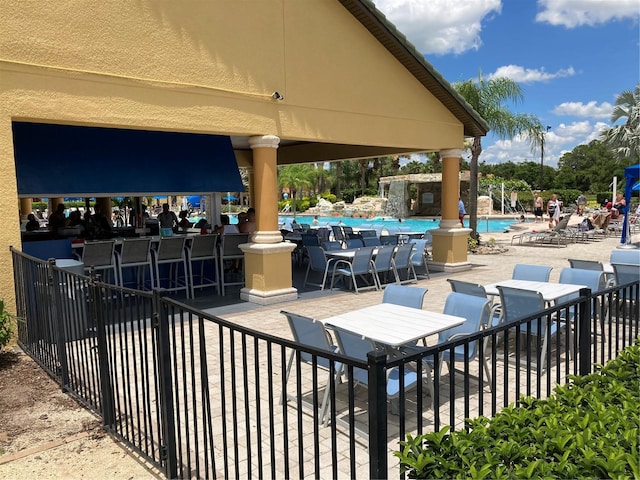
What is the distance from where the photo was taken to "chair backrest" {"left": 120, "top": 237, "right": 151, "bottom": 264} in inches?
338

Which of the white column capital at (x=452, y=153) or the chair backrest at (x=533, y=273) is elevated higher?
the white column capital at (x=452, y=153)

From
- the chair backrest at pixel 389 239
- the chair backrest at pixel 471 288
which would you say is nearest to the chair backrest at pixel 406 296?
the chair backrest at pixel 471 288

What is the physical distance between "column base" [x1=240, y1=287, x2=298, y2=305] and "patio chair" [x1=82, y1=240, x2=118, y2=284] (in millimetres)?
2280

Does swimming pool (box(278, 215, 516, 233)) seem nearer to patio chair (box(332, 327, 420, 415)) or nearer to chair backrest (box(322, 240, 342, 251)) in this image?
chair backrest (box(322, 240, 342, 251))

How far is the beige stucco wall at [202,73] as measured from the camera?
20.8ft

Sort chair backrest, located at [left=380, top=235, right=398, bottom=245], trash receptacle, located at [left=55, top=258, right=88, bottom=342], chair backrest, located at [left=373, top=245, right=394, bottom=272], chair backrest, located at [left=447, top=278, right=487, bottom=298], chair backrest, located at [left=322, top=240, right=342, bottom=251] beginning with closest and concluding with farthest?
1. trash receptacle, located at [left=55, top=258, right=88, bottom=342]
2. chair backrest, located at [left=447, top=278, right=487, bottom=298]
3. chair backrest, located at [left=373, top=245, right=394, bottom=272]
4. chair backrest, located at [left=322, top=240, right=342, bottom=251]
5. chair backrest, located at [left=380, top=235, right=398, bottom=245]

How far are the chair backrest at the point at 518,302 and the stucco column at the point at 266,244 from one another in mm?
4256

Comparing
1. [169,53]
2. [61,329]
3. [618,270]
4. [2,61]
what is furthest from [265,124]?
[618,270]

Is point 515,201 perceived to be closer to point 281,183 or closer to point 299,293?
point 281,183

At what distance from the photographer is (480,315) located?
190 inches

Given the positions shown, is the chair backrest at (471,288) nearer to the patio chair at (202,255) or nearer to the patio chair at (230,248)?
the patio chair at (230,248)

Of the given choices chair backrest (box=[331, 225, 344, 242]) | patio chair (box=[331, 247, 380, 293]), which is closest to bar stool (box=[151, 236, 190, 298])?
patio chair (box=[331, 247, 380, 293])

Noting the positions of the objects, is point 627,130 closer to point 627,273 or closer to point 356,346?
point 627,273

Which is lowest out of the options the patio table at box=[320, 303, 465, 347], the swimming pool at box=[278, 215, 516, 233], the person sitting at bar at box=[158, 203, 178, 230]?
the swimming pool at box=[278, 215, 516, 233]
